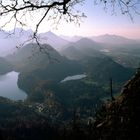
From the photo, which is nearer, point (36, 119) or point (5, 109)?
point (36, 119)

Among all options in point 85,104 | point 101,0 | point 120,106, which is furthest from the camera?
point 85,104

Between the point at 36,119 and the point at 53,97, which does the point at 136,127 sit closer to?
the point at 36,119

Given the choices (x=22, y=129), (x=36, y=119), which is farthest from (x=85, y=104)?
(x=22, y=129)

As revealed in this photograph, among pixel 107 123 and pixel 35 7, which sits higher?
pixel 35 7

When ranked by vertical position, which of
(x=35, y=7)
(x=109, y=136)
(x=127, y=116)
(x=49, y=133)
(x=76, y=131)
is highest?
A: (x=35, y=7)

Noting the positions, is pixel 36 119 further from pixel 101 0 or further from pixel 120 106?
pixel 101 0

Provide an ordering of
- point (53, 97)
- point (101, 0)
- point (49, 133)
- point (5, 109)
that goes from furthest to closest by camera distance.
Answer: point (53, 97) < point (5, 109) < point (49, 133) < point (101, 0)
